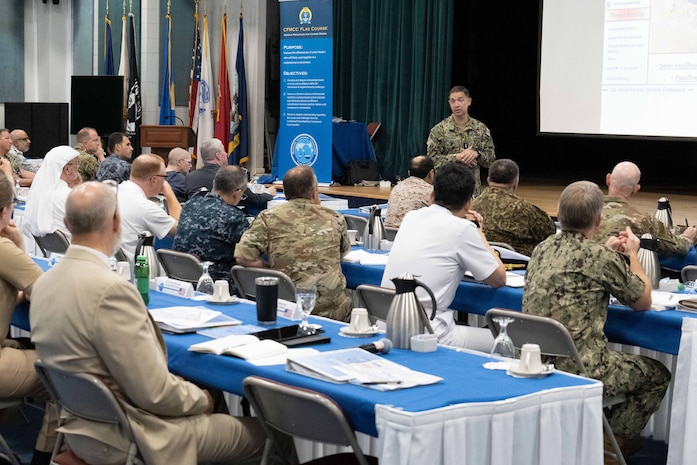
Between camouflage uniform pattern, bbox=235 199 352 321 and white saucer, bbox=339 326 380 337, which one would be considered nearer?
white saucer, bbox=339 326 380 337

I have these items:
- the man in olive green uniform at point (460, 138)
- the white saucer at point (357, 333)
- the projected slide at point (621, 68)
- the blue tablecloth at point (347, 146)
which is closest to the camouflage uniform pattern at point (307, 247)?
the white saucer at point (357, 333)

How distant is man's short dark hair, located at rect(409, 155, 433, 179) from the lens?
21.8 feet

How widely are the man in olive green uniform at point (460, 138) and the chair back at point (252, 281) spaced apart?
4198 millimetres

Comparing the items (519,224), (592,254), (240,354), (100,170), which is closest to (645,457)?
(592,254)

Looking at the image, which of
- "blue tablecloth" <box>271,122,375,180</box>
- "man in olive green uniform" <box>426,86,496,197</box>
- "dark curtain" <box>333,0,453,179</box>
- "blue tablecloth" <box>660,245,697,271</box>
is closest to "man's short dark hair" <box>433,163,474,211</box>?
"blue tablecloth" <box>660,245,697,271</box>

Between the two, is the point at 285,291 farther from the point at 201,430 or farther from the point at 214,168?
the point at 214,168

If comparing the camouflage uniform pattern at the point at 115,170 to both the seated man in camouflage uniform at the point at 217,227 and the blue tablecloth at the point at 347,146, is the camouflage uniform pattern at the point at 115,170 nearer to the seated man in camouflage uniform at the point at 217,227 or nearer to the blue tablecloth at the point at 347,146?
the blue tablecloth at the point at 347,146

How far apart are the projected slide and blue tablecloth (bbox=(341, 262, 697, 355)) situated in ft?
20.6

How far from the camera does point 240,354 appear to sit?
322cm

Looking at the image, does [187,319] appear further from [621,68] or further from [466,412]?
[621,68]

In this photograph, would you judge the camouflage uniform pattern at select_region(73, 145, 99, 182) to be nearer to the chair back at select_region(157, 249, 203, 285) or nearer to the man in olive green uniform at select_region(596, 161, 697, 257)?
the chair back at select_region(157, 249, 203, 285)

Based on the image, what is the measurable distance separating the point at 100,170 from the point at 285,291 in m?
5.42

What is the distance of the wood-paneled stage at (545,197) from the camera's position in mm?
10002

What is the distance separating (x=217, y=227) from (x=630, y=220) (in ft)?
7.01
